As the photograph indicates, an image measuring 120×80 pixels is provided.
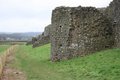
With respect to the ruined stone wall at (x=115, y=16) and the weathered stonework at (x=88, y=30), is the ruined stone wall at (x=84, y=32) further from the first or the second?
the ruined stone wall at (x=115, y=16)

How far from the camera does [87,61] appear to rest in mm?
30469

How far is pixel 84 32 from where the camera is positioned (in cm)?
3409

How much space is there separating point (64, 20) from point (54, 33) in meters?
1.98

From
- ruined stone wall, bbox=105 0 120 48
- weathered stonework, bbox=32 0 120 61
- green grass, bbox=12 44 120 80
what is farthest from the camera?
weathered stonework, bbox=32 0 120 61

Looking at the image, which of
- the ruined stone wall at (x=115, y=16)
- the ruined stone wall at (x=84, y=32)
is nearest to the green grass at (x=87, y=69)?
the ruined stone wall at (x=84, y=32)

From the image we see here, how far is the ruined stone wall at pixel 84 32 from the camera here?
112 feet

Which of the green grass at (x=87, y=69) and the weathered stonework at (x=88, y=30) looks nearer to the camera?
the green grass at (x=87, y=69)

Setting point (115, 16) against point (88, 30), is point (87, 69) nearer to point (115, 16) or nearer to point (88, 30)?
point (88, 30)

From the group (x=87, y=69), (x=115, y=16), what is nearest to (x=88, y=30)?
(x=115, y=16)

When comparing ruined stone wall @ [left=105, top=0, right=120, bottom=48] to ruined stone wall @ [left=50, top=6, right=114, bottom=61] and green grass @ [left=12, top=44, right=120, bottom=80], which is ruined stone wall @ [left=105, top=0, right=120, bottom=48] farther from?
green grass @ [left=12, top=44, right=120, bottom=80]

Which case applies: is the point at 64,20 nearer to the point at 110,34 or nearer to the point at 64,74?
the point at 110,34

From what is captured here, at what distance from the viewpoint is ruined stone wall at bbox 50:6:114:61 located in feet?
112

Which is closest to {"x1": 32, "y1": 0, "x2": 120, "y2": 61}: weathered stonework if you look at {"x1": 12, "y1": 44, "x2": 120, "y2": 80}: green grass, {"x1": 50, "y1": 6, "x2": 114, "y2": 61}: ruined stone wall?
{"x1": 50, "y1": 6, "x2": 114, "y2": 61}: ruined stone wall

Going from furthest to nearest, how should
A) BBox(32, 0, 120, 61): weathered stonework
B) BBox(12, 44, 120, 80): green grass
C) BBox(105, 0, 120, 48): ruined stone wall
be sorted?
BBox(32, 0, 120, 61): weathered stonework, BBox(105, 0, 120, 48): ruined stone wall, BBox(12, 44, 120, 80): green grass
